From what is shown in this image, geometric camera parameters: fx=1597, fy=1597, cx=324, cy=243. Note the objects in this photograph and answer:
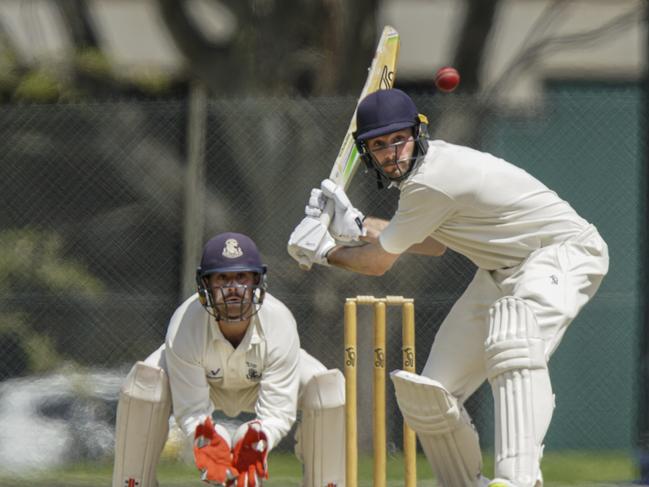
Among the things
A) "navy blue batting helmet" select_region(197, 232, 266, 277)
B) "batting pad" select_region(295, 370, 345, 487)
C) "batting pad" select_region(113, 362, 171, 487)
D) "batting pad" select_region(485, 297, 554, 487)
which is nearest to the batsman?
"batting pad" select_region(485, 297, 554, 487)

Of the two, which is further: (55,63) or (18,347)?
(55,63)

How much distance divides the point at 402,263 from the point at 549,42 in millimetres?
2901

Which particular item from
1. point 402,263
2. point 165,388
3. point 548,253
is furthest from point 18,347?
point 548,253

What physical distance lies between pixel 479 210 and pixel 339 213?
48 cm

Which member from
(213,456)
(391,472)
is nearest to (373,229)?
(213,456)

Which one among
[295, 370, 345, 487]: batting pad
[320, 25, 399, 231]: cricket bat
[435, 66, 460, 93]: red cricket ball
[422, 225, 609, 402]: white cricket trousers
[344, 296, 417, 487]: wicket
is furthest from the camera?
[344, 296, 417, 487]: wicket

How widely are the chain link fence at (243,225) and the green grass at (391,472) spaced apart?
0.22 ft

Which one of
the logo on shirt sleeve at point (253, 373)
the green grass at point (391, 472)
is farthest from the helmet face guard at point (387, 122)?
the green grass at point (391, 472)

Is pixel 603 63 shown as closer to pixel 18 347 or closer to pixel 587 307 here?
pixel 587 307

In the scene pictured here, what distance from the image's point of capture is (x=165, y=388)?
5.21 metres

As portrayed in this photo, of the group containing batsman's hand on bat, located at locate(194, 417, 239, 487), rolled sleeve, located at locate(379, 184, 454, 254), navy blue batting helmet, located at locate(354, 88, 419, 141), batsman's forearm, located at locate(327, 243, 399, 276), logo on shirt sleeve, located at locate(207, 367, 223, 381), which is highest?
navy blue batting helmet, located at locate(354, 88, 419, 141)

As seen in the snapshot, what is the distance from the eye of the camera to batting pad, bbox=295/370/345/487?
17.3 ft

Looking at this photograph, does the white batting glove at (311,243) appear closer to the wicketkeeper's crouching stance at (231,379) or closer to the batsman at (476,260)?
the batsman at (476,260)

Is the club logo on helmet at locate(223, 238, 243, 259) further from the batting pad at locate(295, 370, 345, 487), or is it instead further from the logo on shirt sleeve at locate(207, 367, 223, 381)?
the batting pad at locate(295, 370, 345, 487)
